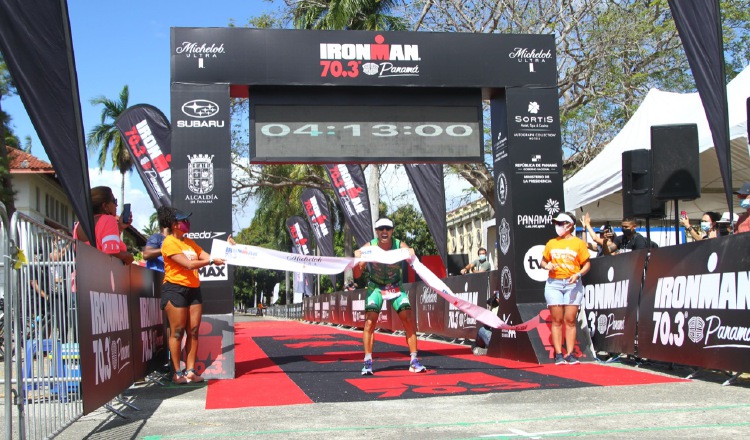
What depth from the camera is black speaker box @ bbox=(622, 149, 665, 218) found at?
10773mm

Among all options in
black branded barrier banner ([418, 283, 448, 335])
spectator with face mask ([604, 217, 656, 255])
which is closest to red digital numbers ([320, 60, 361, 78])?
spectator with face mask ([604, 217, 656, 255])

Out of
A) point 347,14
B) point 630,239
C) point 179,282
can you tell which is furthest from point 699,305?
point 347,14

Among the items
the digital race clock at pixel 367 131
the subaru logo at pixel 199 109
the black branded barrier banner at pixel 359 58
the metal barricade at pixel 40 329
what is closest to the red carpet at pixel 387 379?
the metal barricade at pixel 40 329

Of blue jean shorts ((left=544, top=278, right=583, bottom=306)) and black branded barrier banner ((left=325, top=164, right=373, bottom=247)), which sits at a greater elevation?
black branded barrier banner ((left=325, top=164, right=373, bottom=247))

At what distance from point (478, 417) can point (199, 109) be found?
588 centimetres

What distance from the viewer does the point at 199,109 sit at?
10.3m

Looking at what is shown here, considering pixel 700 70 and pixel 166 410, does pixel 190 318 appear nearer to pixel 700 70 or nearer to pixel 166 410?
pixel 166 410

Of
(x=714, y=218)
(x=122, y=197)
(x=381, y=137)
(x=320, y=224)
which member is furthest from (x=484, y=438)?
(x=122, y=197)

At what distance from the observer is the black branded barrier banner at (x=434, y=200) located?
18906 mm

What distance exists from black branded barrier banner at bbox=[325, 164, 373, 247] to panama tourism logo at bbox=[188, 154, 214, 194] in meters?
13.7

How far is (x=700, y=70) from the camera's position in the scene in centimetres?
889

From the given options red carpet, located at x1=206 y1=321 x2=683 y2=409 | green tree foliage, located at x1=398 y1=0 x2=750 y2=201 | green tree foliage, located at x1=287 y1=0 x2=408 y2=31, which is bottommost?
red carpet, located at x1=206 y1=321 x2=683 y2=409

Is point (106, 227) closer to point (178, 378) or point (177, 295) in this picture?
point (177, 295)

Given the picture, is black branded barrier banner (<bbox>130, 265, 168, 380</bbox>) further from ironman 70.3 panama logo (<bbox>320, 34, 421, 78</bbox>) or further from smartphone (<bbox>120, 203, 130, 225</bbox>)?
ironman 70.3 panama logo (<bbox>320, 34, 421, 78</bbox>)
